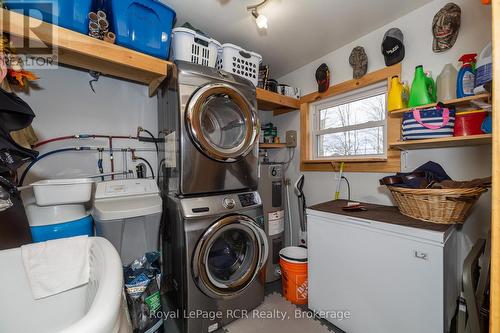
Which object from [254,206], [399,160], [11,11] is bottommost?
[254,206]

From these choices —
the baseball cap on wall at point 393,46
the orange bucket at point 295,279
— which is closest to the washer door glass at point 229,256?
the orange bucket at point 295,279

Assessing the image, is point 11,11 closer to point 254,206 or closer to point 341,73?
point 254,206

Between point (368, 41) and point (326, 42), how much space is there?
0.37m

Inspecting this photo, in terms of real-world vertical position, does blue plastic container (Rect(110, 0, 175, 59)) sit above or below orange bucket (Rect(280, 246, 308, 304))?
above

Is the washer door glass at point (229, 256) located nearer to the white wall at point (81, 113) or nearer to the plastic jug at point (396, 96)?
the white wall at point (81, 113)

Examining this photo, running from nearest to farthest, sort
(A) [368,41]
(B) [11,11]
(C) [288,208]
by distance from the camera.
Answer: (B) [11,11] < (A) [368,41] < (C) [288,208]

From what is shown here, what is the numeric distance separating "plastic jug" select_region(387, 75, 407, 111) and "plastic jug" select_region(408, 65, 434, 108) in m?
0.10

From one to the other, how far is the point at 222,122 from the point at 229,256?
47.1 inches

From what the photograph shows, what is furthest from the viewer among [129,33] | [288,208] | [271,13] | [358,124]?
[288,208]

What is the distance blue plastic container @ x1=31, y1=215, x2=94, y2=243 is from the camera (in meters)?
1.28

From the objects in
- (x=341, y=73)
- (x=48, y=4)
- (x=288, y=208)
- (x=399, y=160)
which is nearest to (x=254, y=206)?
(x=288, y=208)

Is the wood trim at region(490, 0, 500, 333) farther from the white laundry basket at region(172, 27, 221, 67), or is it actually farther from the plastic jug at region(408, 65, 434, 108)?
the white laundry basket at region(172, 27, 221, 67)

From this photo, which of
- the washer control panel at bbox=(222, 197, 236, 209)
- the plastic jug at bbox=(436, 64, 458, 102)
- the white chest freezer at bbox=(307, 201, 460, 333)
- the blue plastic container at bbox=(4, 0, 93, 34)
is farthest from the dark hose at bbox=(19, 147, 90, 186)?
the plastic jug at bbox=(436, 64, 458, 102)

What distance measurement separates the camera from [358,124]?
2.15 metres
